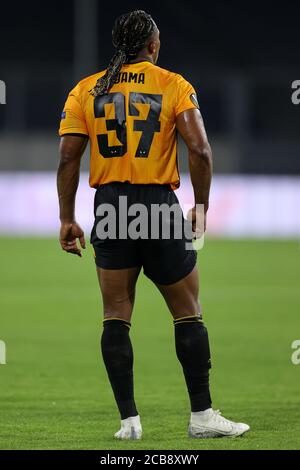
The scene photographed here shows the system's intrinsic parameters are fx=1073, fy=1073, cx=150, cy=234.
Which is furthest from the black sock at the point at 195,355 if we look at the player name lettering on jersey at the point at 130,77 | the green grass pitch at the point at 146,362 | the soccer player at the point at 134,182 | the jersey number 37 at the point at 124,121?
the player name lettering on jersey at the point at 130,77

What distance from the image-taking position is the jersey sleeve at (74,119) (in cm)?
591

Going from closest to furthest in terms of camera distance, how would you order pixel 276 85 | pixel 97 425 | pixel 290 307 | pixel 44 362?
pixel 97 425 → pixel 44 362 → pixel 290 307 → pixel 276 85

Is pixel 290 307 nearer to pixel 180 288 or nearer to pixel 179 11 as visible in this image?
pixel 180 288

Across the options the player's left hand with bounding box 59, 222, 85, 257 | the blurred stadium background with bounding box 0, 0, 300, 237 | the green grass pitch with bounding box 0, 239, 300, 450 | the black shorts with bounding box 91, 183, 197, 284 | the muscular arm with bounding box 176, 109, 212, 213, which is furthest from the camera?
the blurred stadium background with bounding box 0, 0, 300, 237

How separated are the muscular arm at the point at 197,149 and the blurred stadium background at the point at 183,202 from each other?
1386 mm

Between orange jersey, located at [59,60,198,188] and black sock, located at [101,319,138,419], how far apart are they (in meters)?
0.82

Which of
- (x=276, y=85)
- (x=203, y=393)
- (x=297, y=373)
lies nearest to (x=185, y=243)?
(x=203, y=393)

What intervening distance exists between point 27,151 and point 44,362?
24397 mm

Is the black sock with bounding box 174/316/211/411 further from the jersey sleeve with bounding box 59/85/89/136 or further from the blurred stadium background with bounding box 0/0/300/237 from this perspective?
the blurred stadium background with bounding box 0/0/300/237

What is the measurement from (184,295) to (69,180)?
898 millimetres

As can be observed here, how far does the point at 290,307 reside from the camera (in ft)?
44.7

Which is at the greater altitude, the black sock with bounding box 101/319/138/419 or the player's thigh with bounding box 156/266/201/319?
the player's thigh with bounding box 156/266/201/319

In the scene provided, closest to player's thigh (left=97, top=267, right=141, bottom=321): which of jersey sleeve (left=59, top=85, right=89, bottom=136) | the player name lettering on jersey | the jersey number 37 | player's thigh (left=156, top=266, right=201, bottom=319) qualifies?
player's thigh (left=156, top=266, right=201, bottom=319)

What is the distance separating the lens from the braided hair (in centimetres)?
591
